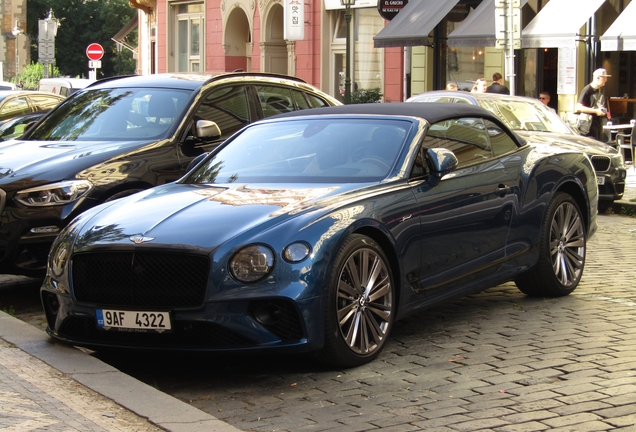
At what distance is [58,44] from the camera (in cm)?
10119

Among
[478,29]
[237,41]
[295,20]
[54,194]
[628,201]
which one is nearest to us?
[54,194]

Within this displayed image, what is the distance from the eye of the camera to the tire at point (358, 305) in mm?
5902

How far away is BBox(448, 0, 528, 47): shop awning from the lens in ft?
77.9

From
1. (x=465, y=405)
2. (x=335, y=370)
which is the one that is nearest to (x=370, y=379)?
(x=335, y=370)

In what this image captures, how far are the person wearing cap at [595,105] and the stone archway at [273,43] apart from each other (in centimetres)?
1651

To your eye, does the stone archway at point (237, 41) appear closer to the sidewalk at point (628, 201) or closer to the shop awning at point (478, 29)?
the shop awning at point (478, 29)

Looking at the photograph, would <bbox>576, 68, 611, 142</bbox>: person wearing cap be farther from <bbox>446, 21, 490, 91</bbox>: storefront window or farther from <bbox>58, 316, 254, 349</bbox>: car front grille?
<bbox>58, 316, 254, 349</bbox>: car front grille

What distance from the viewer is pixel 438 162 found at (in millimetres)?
6875

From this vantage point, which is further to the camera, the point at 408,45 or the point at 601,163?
the point at 408,45

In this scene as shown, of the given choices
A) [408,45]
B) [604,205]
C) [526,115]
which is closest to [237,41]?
[408,45]

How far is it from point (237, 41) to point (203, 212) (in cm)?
3200

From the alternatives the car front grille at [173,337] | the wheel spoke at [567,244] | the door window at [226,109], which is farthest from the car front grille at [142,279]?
the door window at [226,109]

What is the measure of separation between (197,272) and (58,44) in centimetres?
9947

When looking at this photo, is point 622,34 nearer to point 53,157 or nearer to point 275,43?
point 53,157
